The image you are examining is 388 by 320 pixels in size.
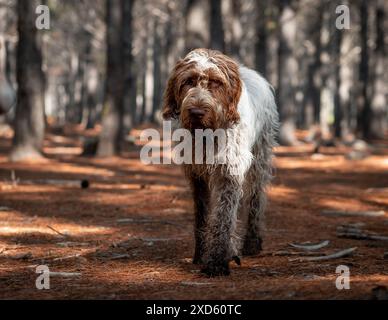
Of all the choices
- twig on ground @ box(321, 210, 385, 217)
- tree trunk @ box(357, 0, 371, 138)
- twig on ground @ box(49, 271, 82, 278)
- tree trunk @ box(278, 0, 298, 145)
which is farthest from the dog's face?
tree trunk @ box(357, 0, 371, 138)

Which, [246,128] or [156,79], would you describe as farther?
[156,79]

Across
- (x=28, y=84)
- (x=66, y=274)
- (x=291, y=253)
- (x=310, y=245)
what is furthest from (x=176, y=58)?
(x=66, y=274)

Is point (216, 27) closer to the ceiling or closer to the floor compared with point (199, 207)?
closer to the ceiling

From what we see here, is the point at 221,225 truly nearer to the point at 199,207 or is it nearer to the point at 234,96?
the point at 199,207

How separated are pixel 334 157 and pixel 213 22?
244 inches

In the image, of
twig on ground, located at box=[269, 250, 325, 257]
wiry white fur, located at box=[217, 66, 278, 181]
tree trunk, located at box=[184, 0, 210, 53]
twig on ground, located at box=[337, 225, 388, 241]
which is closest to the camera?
wiry white fur, located at box=[217, 66, 278, 181]

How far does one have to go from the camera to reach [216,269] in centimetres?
588

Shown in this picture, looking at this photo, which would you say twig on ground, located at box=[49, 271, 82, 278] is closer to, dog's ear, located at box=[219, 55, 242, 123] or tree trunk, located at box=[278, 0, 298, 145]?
dog's ear, located at box=[219, 55, 242, 123]

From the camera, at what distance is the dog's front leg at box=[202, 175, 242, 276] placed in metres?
5.91

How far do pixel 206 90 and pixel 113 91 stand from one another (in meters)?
14.3

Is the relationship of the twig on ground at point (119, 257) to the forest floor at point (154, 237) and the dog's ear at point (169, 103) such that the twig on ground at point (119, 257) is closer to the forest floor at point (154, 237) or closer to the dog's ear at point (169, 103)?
the forest floor at point (154, 237)

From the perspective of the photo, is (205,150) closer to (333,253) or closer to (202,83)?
(202,83)

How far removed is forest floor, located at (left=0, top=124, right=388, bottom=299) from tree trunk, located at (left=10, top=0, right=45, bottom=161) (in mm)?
1182
